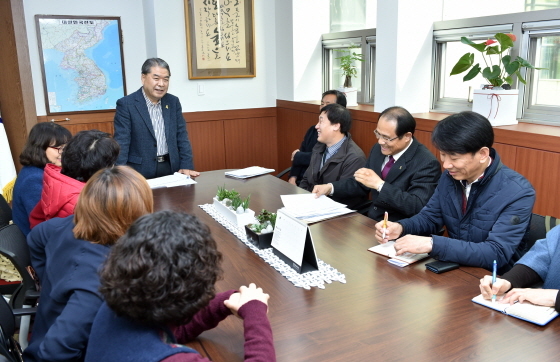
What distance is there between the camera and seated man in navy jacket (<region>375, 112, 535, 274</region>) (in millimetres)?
1783

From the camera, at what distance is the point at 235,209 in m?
2.36

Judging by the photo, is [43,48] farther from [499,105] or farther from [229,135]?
[499,105]

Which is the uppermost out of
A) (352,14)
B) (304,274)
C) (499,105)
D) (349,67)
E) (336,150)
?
(352,14)

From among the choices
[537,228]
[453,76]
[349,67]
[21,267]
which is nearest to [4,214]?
[21,267]

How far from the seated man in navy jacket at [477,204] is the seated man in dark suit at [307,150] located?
1884mm

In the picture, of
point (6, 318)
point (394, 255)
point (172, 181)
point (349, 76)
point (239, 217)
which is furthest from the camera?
point (349, 76)

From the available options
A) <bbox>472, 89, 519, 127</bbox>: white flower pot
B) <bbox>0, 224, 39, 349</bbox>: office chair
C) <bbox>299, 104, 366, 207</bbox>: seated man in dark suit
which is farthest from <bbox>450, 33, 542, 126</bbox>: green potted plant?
<bbox>0, 224, 39, 349</bbox>: office chair

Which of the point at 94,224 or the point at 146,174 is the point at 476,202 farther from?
the point at 146,174

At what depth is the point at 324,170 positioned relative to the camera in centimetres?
Result: 331

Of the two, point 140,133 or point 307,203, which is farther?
point 140,133

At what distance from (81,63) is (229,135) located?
1.64 m

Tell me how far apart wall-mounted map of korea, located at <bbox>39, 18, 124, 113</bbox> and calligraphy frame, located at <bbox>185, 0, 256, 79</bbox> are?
2.43 feet

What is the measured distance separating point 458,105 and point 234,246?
2252 mm

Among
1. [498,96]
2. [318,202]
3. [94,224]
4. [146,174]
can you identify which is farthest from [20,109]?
[498,96]
